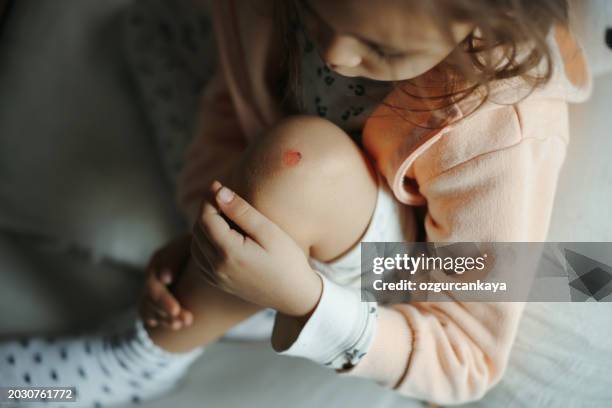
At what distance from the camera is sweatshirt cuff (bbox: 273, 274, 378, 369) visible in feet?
1.55

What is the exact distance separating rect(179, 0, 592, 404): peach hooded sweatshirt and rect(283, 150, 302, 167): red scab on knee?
8 cm

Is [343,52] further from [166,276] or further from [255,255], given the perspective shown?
[166,276]

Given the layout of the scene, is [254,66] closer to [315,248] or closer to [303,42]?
[303,42]

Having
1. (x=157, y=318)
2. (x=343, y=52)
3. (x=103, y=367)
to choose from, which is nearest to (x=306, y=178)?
(x=343, y=52)

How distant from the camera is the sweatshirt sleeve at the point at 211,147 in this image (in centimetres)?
68

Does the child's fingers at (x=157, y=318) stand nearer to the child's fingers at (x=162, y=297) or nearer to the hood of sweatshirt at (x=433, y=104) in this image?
the child's fingers at (x=162, y=297)

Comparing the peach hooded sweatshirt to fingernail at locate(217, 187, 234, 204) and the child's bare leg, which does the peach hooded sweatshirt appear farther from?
fingernail at locate(217, 187, 234, 204)

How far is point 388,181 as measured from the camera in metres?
0.51

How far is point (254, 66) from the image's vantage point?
0.62 metres

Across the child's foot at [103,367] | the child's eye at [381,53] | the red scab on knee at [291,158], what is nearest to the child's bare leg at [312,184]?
the red scab on knee at [291,158]

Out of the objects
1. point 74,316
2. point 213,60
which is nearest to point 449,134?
point 213,60

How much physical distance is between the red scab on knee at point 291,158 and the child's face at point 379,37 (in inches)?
3.2

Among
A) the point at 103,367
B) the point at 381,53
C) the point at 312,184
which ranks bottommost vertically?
the point at 103,367

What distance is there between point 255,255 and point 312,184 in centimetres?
8
